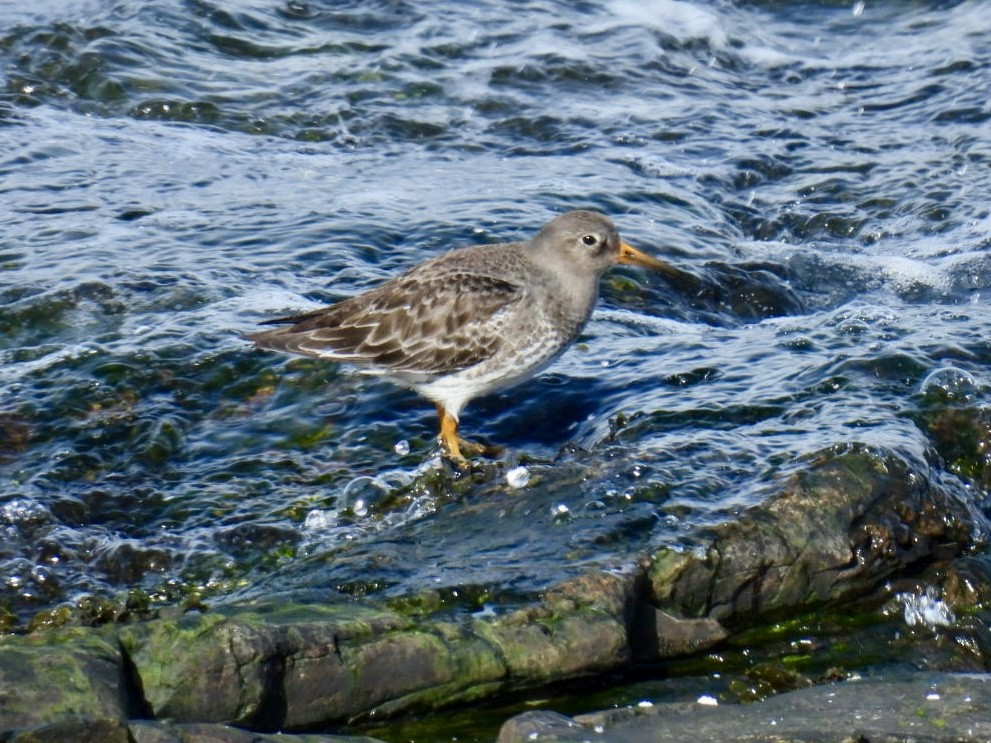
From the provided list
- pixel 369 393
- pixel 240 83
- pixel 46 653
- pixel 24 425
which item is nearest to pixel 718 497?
pixel 369 393

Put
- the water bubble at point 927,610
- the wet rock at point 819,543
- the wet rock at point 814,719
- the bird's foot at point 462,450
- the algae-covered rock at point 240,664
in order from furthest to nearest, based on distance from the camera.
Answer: the bird's foot at point 462,450, the water bubble at point 927,610, the wet rock at point 819,543, the algae-covered rock at point 240,664, the wet rock at point 814,719

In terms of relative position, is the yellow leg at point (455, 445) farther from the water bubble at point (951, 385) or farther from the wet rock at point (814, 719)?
the wet rock at point (814, 719)

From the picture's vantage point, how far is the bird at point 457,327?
777cm

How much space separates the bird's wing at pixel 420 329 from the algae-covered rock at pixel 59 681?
305cm

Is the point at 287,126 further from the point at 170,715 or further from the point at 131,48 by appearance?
the point at 170,715

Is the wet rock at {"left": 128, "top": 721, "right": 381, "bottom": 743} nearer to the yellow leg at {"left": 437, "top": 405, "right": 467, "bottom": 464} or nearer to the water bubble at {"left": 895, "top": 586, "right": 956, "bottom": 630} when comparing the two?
the water bubble at {"left": 895, "top": 586, "right": 956, "bottom": 630}

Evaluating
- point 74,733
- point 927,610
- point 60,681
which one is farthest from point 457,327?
point 74,733

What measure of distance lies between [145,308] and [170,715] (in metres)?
4.41

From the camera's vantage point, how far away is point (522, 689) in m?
5.45

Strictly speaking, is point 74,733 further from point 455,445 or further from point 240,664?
point 455,445

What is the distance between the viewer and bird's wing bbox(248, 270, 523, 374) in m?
7.79

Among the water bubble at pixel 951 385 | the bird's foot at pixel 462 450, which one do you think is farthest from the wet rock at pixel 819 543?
the bird's foot at pixel 462 450

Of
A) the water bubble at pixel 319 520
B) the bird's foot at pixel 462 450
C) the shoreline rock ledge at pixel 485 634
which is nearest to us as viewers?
the shoreline rock ledge at pixel 485 634

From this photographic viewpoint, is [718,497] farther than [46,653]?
Yes
